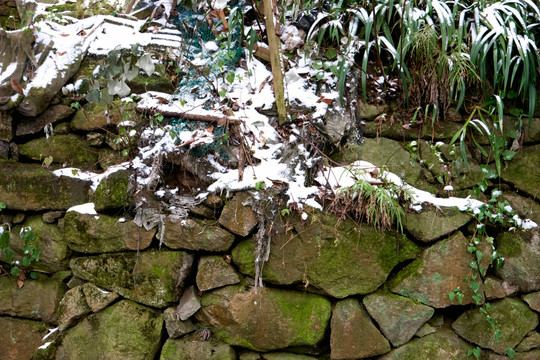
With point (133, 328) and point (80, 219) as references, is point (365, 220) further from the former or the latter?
point (80, 219)

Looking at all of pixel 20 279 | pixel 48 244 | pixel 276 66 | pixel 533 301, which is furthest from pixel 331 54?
pixel 20 279

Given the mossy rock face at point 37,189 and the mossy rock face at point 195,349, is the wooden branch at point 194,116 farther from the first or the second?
the mossy rock face at point 195,349

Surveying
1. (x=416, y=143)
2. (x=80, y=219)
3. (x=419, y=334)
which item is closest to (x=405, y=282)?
(x=419, y=334)

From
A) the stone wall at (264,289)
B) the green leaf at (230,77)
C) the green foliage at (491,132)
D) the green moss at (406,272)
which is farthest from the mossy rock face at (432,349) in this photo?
the green leaf at (230,77)

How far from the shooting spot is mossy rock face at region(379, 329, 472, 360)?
2.24 m

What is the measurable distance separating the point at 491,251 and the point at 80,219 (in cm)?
230

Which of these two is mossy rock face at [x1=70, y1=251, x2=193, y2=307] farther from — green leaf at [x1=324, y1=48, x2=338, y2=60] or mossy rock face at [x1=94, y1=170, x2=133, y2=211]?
green leaf at [x1=324, y1=48, x2=338, y2=60]

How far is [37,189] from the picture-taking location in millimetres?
2469

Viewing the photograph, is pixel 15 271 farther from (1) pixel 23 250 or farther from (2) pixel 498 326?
(2) pixel 498 326

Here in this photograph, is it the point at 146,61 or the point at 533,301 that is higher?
the point at 146,61

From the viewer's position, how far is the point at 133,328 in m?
2.30

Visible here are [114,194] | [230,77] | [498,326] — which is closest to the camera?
[498,326]

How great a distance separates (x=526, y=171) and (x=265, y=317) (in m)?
1.76

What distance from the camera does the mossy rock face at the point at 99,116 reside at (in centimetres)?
255
